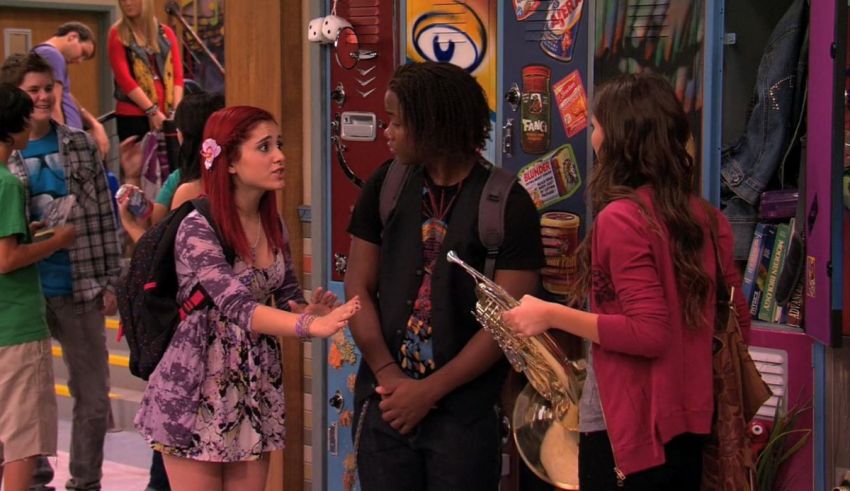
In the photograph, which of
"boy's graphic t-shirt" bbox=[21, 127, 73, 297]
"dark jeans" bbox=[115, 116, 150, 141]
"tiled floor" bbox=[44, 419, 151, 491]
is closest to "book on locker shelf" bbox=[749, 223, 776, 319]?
"boy's graphic t-shirt" bbox=[21, 127, 73, 297]

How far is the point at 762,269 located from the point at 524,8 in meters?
1.09

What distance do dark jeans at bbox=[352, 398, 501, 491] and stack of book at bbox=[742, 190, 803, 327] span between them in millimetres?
1023

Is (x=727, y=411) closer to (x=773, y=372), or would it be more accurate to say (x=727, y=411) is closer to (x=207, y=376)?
(x=773, y=372)

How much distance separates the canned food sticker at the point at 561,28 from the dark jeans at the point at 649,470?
1471 mm

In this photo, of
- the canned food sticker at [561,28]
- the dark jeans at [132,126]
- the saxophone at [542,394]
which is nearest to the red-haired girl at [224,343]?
the saxophone at [542,394]

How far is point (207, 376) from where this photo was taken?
11.0 ft

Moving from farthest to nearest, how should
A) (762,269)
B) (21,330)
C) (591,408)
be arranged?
1. (21,330)
2. (762,269)
3. (591,408)

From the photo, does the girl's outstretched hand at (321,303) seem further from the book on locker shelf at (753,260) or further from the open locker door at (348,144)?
the book on locker shelf at (753,260)

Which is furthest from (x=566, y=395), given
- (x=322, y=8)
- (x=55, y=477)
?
(x=55, y=477)

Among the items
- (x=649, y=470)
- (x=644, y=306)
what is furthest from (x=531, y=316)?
(x=649, y=470)

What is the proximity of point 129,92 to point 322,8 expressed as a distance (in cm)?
352

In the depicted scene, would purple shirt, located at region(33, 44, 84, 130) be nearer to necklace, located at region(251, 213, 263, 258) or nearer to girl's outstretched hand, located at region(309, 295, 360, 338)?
necklace, located at region(251, 213, 263, 258)

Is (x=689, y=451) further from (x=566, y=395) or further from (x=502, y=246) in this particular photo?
(x=502, y=246)

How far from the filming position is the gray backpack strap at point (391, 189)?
3.26 meters
